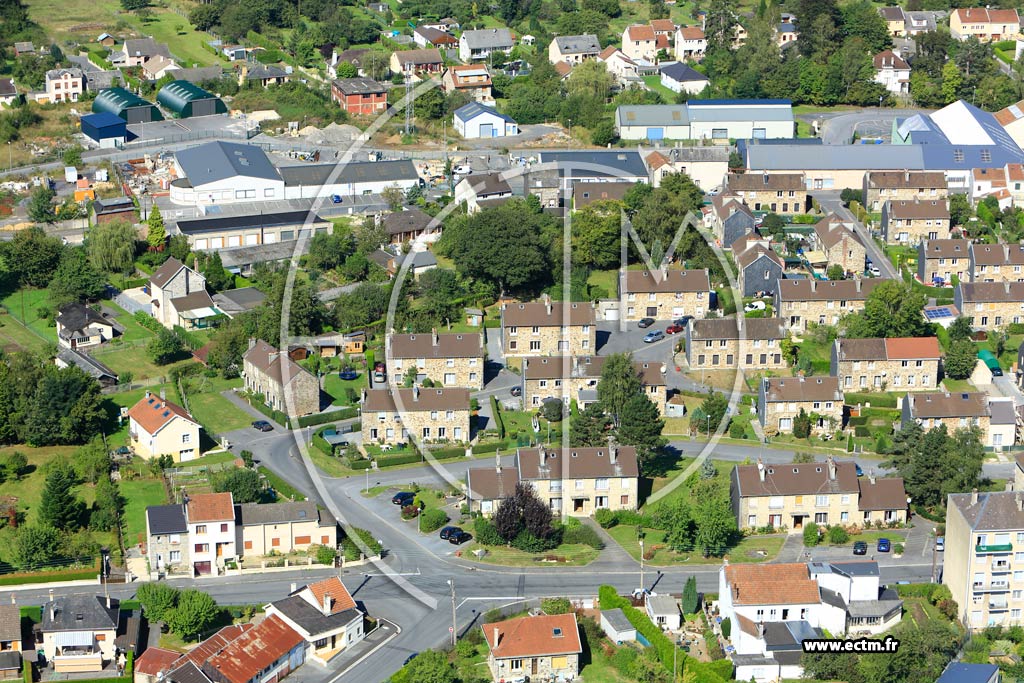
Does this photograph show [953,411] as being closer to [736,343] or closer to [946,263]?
[736,343]

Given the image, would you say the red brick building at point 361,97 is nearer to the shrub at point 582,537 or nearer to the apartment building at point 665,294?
the apartment building at point 665,294

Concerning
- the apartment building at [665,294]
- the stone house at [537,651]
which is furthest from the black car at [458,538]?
the apartment building at [665,294]

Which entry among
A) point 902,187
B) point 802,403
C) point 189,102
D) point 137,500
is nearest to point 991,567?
point 802,403

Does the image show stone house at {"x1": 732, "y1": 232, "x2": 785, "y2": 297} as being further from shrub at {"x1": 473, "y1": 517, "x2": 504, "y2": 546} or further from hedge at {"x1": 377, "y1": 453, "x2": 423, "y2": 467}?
shrub at {"x1": 473, "y1": 517, "x2": 504, "y2": 546}

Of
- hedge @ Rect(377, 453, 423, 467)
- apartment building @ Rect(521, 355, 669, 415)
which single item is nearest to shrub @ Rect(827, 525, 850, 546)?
apartment building @ Rect(521, 355, 669, 415)

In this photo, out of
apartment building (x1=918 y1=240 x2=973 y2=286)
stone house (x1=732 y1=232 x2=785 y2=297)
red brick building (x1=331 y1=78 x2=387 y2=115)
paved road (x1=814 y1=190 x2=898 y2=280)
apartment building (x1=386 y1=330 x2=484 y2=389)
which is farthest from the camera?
red brick building (x1=331 y1=78 x2=387 y2=115)

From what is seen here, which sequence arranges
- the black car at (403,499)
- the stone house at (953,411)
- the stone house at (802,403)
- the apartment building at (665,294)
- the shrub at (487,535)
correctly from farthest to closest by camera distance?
the apartment building at (665,294)
the stone house at (802,403)
the stone house at (953,411)
the black car at (403,499)
the shrub at (487,535)
